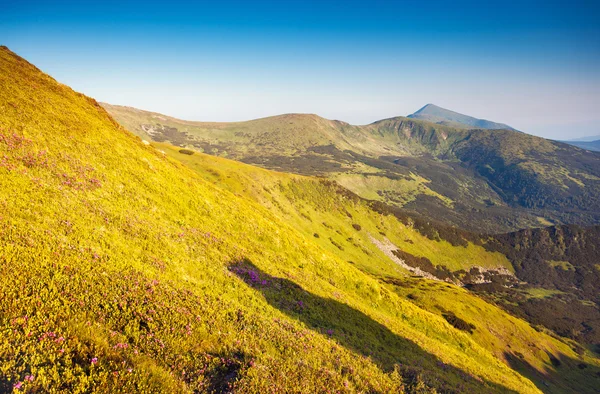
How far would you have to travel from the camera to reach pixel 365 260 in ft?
521

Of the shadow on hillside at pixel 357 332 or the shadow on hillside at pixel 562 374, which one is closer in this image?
the shadow on hillside at pixel 357 332

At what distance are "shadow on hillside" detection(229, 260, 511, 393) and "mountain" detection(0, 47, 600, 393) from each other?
0.22 m

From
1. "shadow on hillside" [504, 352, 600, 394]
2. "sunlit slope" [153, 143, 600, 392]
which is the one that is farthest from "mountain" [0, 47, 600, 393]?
"sunlit slope" [153, 143, 600, 392]

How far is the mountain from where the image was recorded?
985 centimetres

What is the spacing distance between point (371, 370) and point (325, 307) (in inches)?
432

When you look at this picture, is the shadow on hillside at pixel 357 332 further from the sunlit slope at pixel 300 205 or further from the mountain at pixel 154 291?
the sunlit slope at pixel 300 205

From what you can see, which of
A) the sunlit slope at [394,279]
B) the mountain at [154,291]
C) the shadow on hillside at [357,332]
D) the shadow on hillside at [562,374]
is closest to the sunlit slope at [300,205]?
the sunlit slope at [394,279]

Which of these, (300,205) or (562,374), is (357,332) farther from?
(300,205)

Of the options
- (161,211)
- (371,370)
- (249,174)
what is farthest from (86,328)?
(249,174)

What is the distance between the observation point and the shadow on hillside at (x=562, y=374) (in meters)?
76.6

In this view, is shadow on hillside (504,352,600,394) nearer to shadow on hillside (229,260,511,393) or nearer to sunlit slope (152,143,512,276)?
shadow on hillside (229,260,511,393)

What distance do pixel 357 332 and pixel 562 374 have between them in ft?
401

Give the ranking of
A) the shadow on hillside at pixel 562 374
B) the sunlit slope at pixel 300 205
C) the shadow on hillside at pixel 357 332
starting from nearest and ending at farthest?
the shadow on hillside at pixel 357 332 < the shadow on hillside at pixel 562 374 < the sunlit slope at pixel 300 205

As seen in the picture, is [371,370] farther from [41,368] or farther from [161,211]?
[161,211]
